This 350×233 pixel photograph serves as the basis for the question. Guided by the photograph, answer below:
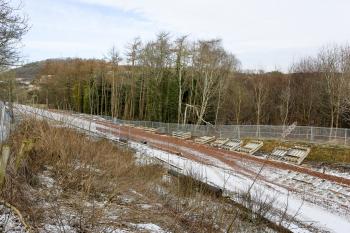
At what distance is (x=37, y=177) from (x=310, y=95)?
196 feet

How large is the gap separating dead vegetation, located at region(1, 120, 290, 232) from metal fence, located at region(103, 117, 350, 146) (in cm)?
2791

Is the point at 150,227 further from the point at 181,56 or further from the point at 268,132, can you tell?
the point at 181,56

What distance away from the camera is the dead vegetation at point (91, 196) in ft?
19.4

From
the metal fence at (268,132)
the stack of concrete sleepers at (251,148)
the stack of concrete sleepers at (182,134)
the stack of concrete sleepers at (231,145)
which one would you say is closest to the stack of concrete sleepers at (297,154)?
the metal fence at (268,132)

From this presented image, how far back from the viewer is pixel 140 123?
56.8 meters

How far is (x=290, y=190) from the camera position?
17.3 metres

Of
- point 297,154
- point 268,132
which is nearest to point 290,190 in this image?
point 297,154

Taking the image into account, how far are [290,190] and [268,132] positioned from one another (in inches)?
1043

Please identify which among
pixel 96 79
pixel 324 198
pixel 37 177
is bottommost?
pixel 324 198

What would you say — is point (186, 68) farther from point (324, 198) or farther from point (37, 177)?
point (37, 177)

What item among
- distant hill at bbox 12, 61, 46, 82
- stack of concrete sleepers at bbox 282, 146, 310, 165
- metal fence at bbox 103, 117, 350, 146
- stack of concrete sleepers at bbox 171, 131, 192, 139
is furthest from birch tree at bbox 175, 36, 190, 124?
stack of concrete sleepers at bbox 282, 146, 310, 165

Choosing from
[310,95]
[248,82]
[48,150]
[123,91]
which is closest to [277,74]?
[248,82]

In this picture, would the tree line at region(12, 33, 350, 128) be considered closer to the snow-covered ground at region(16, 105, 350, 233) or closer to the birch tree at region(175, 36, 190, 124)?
the birch tree at region(175, 36, 190, 124)

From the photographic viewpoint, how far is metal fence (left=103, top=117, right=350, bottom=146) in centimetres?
3803
